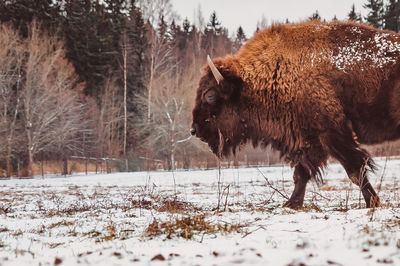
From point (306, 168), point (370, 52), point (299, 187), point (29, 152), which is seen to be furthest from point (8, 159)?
point (370, 52)

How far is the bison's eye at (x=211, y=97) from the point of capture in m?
5.38

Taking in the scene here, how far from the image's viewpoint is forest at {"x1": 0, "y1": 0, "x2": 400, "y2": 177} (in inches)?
952

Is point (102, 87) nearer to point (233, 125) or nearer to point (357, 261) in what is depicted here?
point (233, 125)

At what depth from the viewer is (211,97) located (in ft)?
17.7

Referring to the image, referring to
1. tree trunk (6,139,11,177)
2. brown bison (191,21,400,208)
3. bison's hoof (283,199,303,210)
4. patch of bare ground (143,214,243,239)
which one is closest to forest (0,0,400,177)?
tree trunk (6,139,11,177)

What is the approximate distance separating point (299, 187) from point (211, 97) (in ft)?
6.61

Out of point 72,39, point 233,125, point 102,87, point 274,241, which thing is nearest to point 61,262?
point 274,241

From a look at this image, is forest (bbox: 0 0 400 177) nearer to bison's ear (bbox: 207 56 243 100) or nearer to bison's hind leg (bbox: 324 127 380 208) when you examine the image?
bison's ear (bbox: 207 56 243 100)

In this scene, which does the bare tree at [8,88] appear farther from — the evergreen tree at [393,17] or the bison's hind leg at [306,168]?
the evergreen tree at [393,17]

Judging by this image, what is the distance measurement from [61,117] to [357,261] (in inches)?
1059

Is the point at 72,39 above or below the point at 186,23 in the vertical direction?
below

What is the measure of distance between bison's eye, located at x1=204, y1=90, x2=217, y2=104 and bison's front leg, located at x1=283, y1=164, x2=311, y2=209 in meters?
1.75

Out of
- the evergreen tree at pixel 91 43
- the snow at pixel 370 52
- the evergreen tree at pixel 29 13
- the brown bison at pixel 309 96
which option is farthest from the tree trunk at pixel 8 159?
the snow at pixel 370 52

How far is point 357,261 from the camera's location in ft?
6.46
